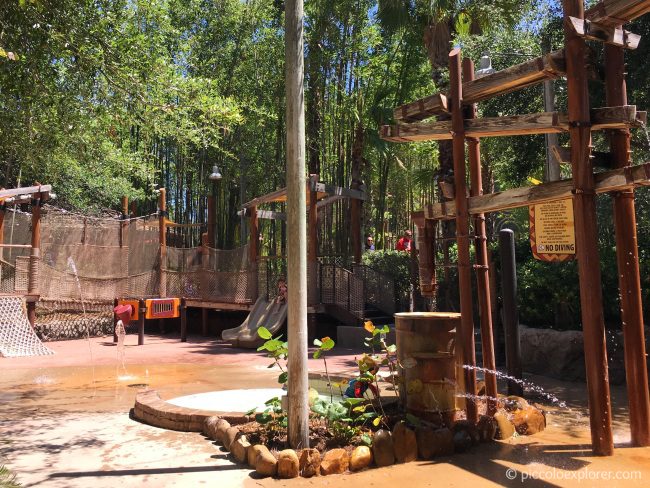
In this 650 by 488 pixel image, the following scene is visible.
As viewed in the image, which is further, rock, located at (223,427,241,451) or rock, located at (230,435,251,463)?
rock, located at (223,427,241,451)

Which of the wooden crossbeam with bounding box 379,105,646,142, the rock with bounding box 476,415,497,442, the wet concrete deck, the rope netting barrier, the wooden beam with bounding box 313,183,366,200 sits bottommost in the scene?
the wet concrete deck

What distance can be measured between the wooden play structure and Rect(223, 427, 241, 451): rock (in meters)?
2.10

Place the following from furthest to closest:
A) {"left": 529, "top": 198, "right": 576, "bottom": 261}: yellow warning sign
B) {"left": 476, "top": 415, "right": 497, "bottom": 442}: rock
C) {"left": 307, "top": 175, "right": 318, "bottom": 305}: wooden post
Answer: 1. {"left": 307, "top": 175, "right": 318, "bottom": 305}: wooden post
2. {"left": 529, "top": 198, "right": 576, "bottom": 261}: yellow warning sign
3. {"left": 476, "top": 415, "right": 497, "bottom": 442}: rock

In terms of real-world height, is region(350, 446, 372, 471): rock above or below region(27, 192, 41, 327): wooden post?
below

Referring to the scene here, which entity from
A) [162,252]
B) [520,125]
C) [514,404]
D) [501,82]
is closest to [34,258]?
[162,252]

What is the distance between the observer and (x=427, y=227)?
630 centimetres

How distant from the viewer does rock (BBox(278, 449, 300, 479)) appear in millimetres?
4387

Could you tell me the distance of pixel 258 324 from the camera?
13.6 m

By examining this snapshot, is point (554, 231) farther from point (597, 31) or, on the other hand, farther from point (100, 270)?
point (100, 270)

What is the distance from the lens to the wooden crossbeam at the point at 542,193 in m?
4.51

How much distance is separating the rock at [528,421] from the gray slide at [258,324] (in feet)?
25.5

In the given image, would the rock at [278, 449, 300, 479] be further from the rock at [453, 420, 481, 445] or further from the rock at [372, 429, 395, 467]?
the rock at [453, 420, 481, 445]

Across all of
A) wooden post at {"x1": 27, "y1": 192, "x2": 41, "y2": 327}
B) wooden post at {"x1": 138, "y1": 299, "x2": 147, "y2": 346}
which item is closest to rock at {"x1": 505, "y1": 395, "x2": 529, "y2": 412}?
wooden post at {"x1": 138, "y1": 299, "x2": 147, "y2": 346}

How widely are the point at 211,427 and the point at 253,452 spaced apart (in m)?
1.03
